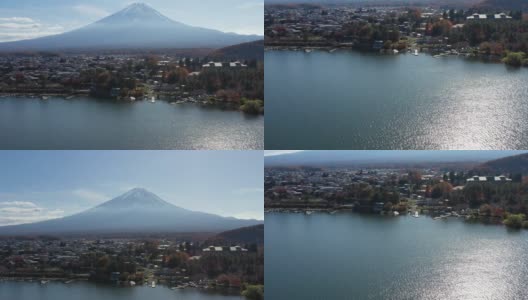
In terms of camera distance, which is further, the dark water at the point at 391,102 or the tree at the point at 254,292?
the dark water at the point at 391,102

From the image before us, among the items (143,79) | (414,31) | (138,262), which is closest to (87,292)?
(138,262)

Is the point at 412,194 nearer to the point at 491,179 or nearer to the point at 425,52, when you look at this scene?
the point at 491,179

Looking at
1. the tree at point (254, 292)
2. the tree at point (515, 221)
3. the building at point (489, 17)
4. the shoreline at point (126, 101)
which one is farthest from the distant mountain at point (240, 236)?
the building at point (489, 17)

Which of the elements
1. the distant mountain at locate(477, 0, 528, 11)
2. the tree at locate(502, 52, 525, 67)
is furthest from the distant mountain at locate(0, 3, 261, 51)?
the distant mountain at locate(477, 0, 528, 11)

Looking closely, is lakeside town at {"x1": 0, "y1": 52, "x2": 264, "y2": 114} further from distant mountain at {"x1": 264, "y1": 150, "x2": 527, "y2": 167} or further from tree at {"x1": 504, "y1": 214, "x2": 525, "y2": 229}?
tree at {"x1": 504, "y1": 214, "x2": 525, "y2": 229}

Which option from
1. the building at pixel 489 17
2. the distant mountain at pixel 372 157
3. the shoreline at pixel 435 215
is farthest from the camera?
the building at pixel 489 17

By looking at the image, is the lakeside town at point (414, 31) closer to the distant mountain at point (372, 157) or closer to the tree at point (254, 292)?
the distant mountain at point (372, 157)

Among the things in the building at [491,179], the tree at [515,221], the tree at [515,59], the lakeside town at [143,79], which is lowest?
the tree at [515,221]
